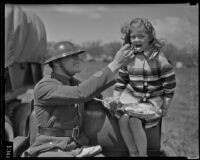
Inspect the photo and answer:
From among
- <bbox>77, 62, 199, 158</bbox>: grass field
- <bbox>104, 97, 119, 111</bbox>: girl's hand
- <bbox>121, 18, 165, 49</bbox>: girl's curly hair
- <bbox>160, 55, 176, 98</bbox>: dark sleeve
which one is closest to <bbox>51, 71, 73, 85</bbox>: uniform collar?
<bbox>104, 97, 119, 111</bbox>: girl's hand

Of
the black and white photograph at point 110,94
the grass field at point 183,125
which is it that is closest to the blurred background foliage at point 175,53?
the black and white photograph at point 110,94

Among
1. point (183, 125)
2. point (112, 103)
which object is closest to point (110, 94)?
point (112, 103)

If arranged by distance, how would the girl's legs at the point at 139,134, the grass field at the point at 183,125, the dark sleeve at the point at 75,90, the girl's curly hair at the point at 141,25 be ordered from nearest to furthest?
the dark sleeve at the point at 75,90 → the girl's curly hair at the point at 141,25 → the girl's legs at the point at 139,134 → the grass field at the point at 183,125

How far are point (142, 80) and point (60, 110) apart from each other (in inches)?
24.2

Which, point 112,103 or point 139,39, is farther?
point 112,103

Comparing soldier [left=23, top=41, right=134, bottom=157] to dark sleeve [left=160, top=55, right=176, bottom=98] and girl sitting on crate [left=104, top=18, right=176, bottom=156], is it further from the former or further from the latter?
dark sleeve [left=160, top=55, right=176, bottom=98]

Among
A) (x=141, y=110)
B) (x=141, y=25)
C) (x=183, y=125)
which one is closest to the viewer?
(x=141, y=25)

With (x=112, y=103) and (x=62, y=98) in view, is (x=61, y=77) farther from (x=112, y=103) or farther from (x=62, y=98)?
(x=112, y=103)

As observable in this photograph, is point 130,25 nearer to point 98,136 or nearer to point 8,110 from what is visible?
point 98,136

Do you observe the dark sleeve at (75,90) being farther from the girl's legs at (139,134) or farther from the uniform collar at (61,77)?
the girl's legs at (139,134)

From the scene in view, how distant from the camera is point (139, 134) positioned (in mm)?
2105

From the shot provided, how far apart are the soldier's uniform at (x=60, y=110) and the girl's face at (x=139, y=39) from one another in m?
0.30

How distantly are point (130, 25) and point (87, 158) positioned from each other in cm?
95

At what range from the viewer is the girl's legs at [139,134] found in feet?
6.88
